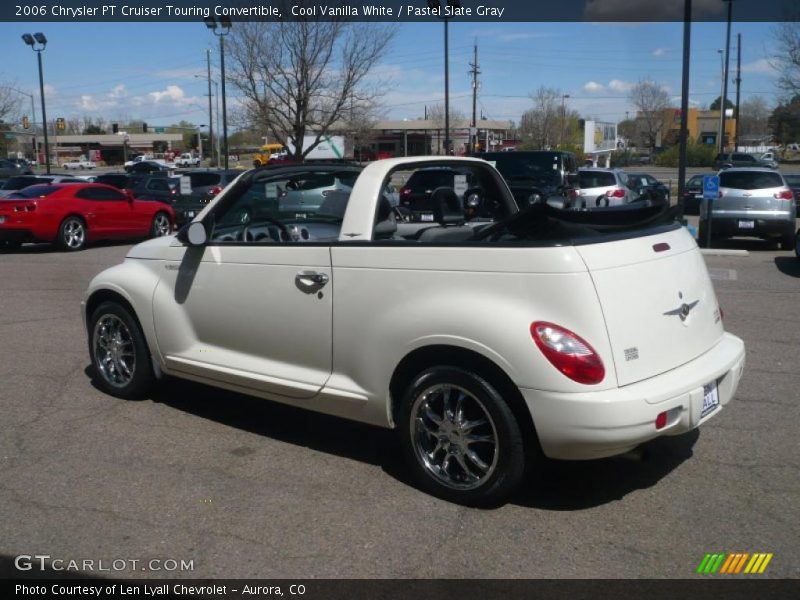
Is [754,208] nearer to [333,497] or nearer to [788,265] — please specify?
[788,265]

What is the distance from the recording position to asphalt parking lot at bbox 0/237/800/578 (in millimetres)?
3889

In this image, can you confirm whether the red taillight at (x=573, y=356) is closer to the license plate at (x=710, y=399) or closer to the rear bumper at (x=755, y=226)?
the license plate at (x=710, y=399)

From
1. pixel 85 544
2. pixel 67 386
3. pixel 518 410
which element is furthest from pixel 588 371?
pixel 67 386

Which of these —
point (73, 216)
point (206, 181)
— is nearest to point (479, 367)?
point (73, 216)

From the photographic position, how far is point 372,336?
469cm

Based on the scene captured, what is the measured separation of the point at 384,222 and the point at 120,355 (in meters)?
2.49

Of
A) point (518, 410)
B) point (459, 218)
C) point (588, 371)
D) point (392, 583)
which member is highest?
point (459, 218)

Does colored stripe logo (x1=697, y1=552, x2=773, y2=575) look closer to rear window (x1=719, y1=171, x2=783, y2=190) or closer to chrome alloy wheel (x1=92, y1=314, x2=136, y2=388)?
chrome alloy wheel (x1=92, y1=314, x2=136, y2=388)

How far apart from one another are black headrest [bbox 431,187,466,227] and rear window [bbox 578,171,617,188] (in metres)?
15.3

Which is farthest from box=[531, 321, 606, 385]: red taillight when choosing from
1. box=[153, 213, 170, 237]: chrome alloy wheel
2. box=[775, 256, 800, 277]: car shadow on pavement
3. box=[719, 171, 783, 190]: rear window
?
box=[153, 213, 170, 237]: chrome alloy wheel

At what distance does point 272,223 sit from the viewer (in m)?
5.82

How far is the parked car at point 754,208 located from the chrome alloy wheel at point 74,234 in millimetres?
12989

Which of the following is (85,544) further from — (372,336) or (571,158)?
(571,158)

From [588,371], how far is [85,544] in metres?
2.54
